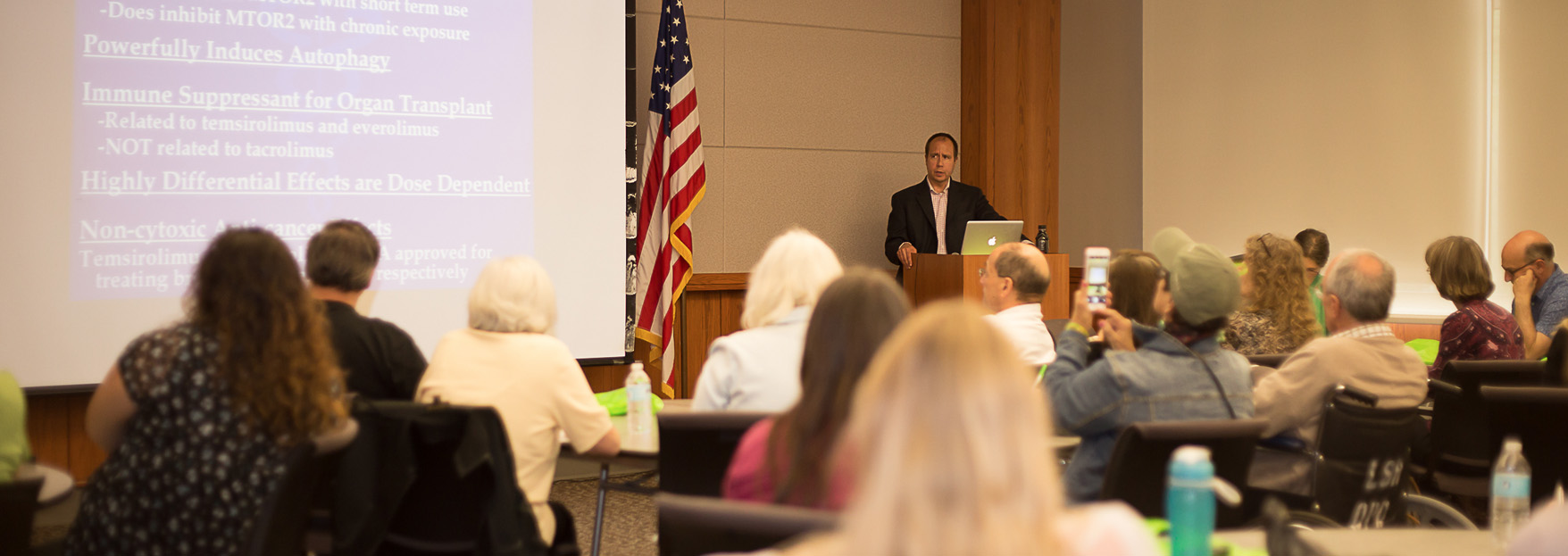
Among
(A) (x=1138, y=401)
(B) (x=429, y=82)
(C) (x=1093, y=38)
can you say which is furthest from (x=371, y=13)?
(C) (x=1093, y=38)

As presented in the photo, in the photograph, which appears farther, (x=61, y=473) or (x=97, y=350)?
(x=97, y=350)

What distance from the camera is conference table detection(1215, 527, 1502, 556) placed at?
1.71 m

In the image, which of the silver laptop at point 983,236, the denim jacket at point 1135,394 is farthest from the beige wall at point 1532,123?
the denim jacket at point 1135,394

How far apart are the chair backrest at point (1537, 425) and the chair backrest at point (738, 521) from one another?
8.18ft

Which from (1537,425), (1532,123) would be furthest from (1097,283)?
(1532,123)

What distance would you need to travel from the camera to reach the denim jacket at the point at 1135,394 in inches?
97.0

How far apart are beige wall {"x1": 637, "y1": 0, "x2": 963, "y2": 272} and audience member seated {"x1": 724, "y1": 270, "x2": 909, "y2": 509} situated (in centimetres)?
470

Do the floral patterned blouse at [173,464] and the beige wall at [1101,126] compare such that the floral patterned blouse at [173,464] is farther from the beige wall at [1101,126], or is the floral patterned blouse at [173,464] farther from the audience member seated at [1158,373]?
the beige wall at [1101,126]

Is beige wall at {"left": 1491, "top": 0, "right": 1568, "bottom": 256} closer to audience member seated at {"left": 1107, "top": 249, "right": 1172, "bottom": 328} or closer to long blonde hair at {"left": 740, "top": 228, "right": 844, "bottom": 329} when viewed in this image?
audience member seated at {"left": 1107, "top": 249, "right": 1172, "bottom": 328}

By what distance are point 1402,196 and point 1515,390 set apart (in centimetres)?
367

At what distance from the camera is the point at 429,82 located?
5.05 meters

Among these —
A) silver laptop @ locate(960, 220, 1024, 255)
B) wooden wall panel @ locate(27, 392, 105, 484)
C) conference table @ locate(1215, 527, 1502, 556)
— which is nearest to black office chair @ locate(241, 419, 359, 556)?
conference table @ locate(1215, 527, 1502, 556)

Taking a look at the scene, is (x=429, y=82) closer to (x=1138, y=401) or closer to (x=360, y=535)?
(x=360, y=535)

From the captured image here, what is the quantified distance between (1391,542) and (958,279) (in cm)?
407
